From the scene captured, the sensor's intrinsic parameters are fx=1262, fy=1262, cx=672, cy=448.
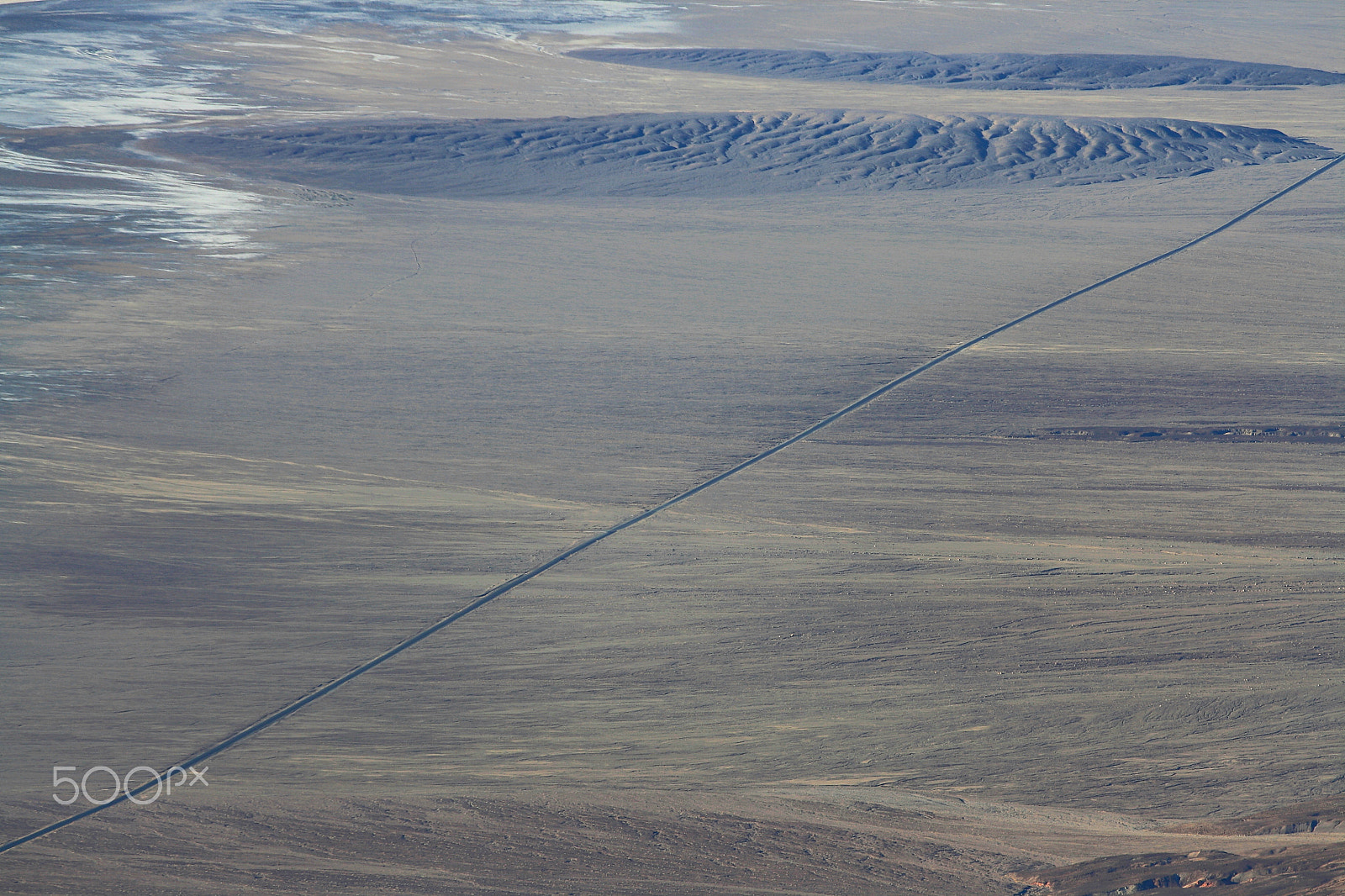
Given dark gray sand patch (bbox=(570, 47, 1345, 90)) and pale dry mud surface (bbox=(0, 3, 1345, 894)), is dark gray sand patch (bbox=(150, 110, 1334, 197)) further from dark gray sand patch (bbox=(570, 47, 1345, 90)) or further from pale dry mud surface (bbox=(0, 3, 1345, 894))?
dark gray sand patch (bbox=(570, 47, 1345, 90))

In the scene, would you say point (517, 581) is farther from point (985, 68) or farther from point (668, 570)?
point (985, 68)

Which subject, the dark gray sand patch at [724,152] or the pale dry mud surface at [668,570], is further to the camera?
the dark gray sand patch at [724,152]

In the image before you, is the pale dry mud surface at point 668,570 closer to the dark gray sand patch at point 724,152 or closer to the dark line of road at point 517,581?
the dark line of road at point 517,581

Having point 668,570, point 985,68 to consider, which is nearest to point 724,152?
point 985,68

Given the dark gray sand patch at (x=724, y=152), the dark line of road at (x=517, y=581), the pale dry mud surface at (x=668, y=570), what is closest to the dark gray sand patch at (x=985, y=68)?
the dark gray sand patch at (x=724, y=152)

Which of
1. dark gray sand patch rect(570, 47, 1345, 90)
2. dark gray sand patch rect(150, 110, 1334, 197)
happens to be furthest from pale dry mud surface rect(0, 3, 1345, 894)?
dark gray sand patch rect(570, 47, 1345, 90)

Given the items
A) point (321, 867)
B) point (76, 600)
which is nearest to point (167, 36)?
point (76, 600)
